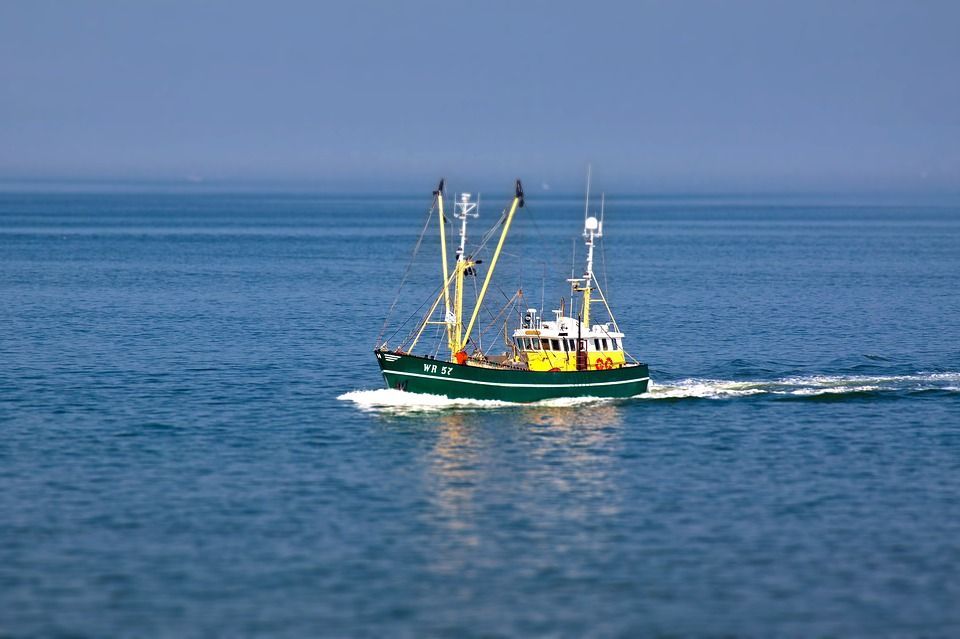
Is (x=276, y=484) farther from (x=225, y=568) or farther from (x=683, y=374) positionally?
(x=683, y=374)

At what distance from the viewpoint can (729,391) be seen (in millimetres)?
89750

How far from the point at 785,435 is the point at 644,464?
10.9 meters

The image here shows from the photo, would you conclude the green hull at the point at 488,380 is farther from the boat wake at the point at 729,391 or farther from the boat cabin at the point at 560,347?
the boat cabin at the point at 560,347

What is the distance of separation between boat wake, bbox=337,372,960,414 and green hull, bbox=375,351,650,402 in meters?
0.44

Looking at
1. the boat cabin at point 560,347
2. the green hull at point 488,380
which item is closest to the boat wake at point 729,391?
the green hull at point 488,380

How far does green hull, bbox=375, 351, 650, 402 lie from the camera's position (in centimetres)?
8344

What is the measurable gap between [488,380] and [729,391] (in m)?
16.9

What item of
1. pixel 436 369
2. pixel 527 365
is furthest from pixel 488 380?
pixel 527 365

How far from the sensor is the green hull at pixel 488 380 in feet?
274

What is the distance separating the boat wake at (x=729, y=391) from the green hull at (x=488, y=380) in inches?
17.2

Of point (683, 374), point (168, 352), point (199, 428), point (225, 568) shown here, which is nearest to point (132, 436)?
point (199, 428)

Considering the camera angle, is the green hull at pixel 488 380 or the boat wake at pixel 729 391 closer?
the green hull at pixel 488 380

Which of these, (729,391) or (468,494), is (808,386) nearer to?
(729,391)

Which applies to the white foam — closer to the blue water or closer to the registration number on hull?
the blue water
